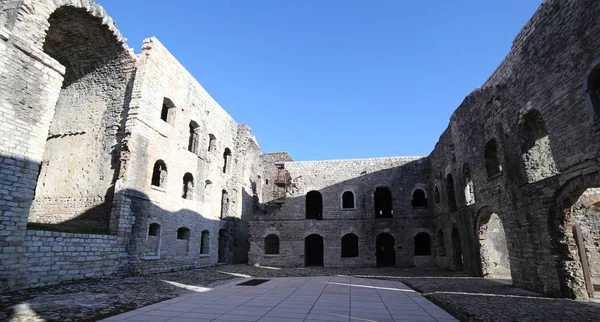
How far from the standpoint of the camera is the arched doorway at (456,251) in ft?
48.7

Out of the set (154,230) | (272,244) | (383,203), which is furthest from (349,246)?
(154,230)

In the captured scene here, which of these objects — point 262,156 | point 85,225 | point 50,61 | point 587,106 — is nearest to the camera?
point 587,106

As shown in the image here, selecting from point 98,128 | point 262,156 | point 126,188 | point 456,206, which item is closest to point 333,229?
point 456,206

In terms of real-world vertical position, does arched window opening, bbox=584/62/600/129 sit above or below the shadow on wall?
above

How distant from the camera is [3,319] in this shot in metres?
5.11

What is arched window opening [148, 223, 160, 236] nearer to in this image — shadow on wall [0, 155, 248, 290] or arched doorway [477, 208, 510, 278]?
shadow on wall [0, 155, 248, 290]

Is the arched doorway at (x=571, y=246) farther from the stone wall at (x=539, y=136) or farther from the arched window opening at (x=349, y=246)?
the arched window opening at (x=349, y=246)

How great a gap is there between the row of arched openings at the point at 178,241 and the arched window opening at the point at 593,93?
14248 millimetres

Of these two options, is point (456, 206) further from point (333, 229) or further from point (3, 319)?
point (3, 319)

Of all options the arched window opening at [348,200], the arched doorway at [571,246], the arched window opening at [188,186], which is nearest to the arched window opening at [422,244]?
the arched window opening at [348,200]

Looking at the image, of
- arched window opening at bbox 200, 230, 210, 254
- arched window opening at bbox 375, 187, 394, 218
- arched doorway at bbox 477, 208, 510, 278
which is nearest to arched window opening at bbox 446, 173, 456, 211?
arched doorway at bbox 477, 208, 510, 278

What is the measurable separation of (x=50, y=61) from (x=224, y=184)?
11737mm

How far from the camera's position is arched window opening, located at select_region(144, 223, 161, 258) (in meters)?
12.6

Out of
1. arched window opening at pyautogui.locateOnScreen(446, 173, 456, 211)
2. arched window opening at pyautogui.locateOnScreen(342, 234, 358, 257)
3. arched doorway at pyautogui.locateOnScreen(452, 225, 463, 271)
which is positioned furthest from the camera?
arched window opening at pyautogui.locateOnScreen(342, 234, 358, 257)
